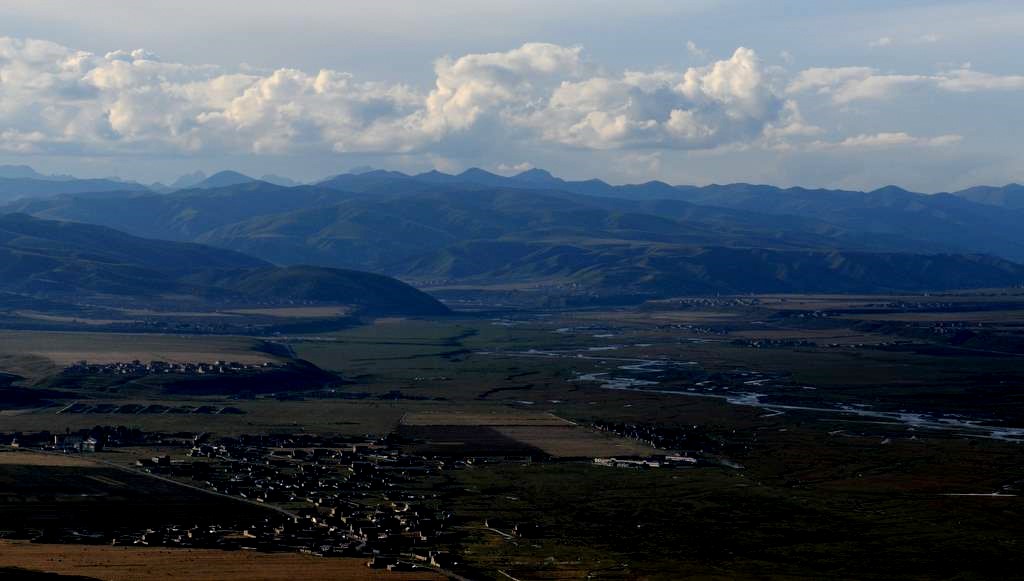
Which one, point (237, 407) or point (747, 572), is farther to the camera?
point (237, 407)

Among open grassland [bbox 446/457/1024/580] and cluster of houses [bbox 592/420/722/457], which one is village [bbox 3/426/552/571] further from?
cluster of houses [bbox 592/420/722/457]

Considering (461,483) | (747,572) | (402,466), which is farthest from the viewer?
(402,466)

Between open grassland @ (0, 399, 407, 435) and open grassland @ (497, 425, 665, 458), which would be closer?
open grassland @ (497, 425, 665, 458)

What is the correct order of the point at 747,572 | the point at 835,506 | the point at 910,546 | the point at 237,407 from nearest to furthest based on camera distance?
the point at 747,572 < the point at 910,546 < the point at 835,506 < the point at 237,407

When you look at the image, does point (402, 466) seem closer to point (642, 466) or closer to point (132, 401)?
point (642, 466)

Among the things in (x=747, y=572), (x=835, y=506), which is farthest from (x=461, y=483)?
(x=747, y=572)

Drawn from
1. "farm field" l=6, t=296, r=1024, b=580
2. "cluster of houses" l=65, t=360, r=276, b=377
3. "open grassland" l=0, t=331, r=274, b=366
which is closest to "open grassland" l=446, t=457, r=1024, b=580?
"farm field" l=6, t=296, r=1024, b=580
